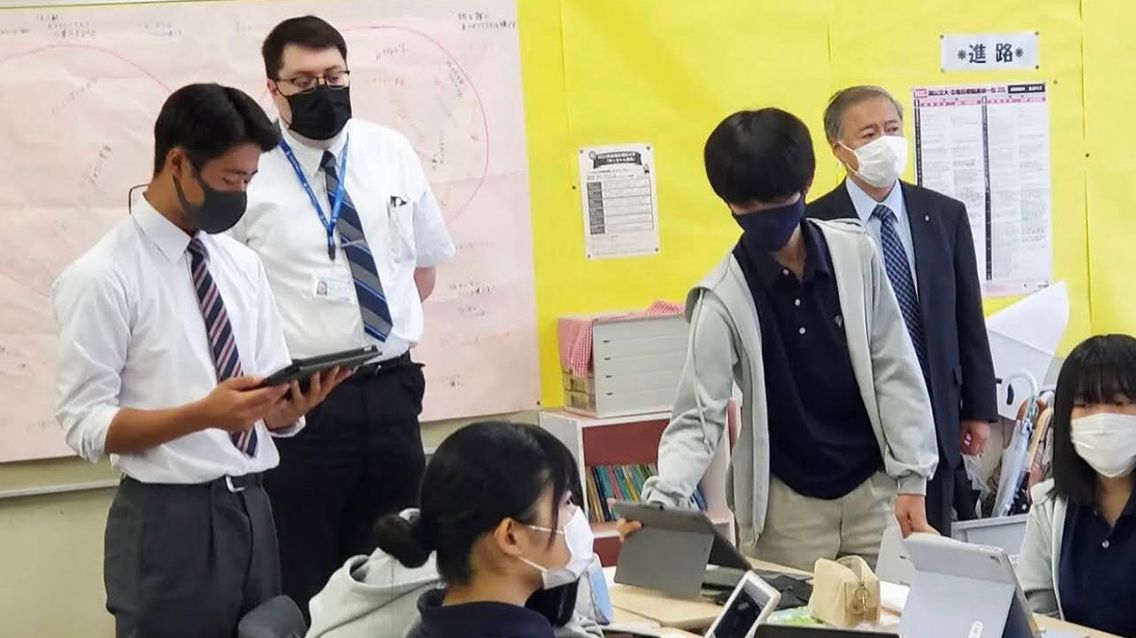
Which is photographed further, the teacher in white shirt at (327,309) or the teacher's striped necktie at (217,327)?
the teacher in white shirt at (327,309)

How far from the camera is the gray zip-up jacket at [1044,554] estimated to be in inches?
111

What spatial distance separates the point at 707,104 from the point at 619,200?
0.45 m

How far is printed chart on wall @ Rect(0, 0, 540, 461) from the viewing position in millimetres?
4074

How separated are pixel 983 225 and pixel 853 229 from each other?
228 cm

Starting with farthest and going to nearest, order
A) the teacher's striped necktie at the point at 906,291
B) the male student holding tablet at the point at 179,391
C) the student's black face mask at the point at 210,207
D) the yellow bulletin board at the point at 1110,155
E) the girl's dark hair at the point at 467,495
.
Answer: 1. the yellow bulletin board at the point at 1110,155
2. the teacher's striped necktie at the point at 906,291
3. the student's black face mask at the point at 210,207
4. the male student holding tablet at the point at 179,391
5. the girl's dark hair at the point at 467,495

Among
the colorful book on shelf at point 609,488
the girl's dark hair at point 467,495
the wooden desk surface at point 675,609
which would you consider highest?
the girl's dark hair at point 467,495

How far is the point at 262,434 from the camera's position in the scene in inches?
111

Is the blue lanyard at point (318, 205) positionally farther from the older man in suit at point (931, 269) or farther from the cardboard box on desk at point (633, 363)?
the older man in suit at point (931, 269)

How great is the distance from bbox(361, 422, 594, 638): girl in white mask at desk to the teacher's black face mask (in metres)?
1.49

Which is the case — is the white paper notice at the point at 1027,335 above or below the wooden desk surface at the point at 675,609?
above

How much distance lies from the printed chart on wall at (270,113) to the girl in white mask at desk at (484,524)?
240cm

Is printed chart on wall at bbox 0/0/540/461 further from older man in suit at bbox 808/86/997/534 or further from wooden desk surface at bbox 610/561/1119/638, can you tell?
wooden desk surface at bbox 610/561/1119/638

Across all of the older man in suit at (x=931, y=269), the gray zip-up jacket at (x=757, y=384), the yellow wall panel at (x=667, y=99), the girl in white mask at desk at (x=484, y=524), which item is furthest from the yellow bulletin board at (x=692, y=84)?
the girl in white mask at desk at (x=484, y=524)

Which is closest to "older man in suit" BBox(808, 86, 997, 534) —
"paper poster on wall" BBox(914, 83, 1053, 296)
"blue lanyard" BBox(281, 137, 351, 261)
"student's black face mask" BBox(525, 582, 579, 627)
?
"paper poster on wall" BBox(914, 83, 1053, 296)
